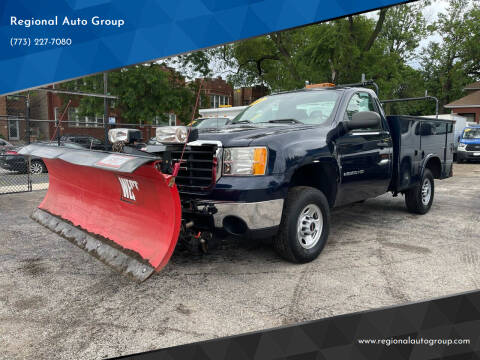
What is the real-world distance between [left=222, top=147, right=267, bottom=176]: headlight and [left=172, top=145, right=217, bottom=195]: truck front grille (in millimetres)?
173

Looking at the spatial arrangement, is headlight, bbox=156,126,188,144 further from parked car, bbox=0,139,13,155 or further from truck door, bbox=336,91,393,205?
parked car, bbox=0,139,13,155

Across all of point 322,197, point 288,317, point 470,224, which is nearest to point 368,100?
point 322,197

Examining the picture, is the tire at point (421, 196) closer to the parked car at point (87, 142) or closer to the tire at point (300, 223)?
the tire at point (300, 223)

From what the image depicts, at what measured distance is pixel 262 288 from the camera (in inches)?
139

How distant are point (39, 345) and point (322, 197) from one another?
9.34ft

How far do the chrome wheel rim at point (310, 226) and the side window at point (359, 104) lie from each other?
1.35m

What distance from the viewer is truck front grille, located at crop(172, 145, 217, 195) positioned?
3.70 m

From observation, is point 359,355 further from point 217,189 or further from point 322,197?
point 322,197

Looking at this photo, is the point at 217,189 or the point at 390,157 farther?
the point at 390,157

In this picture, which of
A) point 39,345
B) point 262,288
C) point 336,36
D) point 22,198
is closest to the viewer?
point 39,345

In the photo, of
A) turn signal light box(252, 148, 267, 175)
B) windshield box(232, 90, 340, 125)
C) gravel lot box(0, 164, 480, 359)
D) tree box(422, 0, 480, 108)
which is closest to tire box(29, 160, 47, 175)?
gravel lot box(0, 164, 480, 359)

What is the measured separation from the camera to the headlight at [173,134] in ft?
10.8

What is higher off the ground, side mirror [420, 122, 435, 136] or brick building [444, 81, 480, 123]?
brick building [444, 81, 480, 123]

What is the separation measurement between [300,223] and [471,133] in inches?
789
